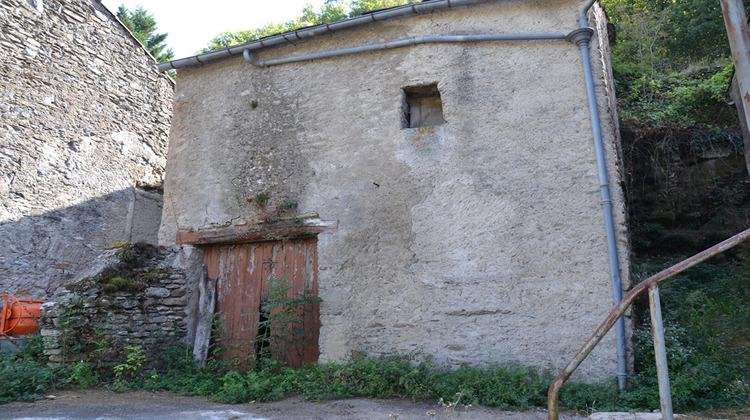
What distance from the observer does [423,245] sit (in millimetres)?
5160

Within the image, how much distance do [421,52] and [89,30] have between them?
6354 mm

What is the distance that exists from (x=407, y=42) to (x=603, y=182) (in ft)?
8.51

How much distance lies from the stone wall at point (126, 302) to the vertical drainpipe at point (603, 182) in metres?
4.59

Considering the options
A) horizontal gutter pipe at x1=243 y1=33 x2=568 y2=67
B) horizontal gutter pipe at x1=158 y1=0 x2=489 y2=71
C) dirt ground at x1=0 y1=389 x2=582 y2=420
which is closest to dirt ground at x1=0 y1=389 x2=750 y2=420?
dirt ground at x1=0 y1=389 x2=582 y2=420

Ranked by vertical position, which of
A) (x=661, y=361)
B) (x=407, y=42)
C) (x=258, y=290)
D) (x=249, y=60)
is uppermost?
(x=249, y=60)

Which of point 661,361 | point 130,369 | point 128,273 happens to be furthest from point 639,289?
point 128,273

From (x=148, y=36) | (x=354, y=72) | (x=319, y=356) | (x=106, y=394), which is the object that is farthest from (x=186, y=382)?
(x=148, y=36)

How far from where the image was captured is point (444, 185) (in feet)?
17.1

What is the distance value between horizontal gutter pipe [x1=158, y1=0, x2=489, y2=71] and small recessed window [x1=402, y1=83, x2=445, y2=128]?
88 centimetres

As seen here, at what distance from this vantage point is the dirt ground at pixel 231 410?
392cm

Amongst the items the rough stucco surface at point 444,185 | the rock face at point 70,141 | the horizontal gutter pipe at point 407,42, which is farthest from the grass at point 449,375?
the horizontal gutter pipe at point 407,42

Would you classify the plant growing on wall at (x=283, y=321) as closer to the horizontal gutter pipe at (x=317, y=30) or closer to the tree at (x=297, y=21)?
the horizontal gutter pipe at (x=317, y=30)

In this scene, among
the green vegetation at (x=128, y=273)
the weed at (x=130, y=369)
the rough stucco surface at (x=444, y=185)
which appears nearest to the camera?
the rough stucco surface at (x=444, y=185)

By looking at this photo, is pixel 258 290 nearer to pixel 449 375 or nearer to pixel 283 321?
pixel 283 321
